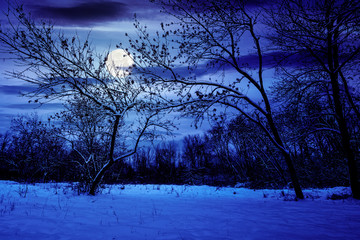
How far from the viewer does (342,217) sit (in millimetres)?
4688

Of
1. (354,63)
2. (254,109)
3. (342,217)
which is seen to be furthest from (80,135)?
(354,63)

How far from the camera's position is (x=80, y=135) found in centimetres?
1082

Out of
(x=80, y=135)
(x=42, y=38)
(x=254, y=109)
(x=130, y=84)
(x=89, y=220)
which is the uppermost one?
(x=42, y=38)

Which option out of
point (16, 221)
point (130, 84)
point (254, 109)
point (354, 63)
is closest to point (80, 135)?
point (130, 84)

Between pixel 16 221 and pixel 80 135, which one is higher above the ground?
pixel 80 135

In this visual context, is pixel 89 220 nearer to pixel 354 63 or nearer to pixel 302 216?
pixel 302 216

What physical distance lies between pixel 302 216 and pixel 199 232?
311 cm

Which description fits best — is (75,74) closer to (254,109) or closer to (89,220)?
(89,220)

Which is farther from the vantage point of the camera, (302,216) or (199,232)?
(302,216)

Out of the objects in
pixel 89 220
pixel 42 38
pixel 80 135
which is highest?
pixel 42 38

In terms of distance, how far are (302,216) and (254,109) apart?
443 centimetres

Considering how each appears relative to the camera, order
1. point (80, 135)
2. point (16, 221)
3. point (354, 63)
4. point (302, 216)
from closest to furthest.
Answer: point (16, 221) → point (302, 216) → point (354, 63) → point (80, 135)

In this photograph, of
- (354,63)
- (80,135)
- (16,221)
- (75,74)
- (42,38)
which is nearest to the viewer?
(16,221)

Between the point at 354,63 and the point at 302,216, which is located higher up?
the point at 354,63
